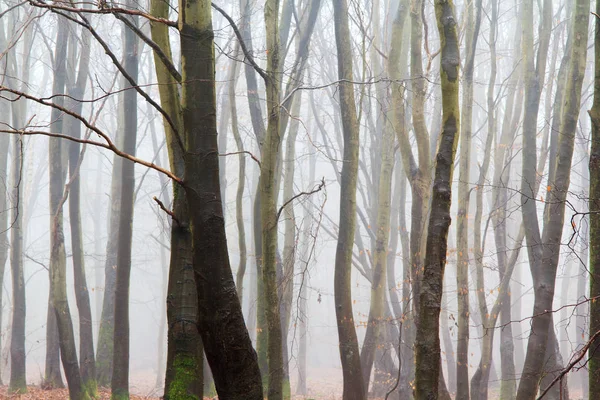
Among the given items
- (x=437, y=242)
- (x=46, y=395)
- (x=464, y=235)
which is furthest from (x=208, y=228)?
(x=46, y=395)

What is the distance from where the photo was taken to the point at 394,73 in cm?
910

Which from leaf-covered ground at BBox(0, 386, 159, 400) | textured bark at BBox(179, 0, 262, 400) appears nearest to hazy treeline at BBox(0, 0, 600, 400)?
textured bark at BBox(179, 0, 262, 400)

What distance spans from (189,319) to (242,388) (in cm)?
113

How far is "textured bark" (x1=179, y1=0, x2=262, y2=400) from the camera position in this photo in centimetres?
340

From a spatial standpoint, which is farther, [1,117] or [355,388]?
[1,117]

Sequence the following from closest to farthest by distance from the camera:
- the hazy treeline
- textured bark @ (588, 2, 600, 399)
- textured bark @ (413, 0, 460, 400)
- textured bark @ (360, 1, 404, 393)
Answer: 1. the hazy treeline
2. textured bark @ (588, 2, 600, 399)
3. textured bark @ (413, 0, 460, 400)
4. textured bark @ (360, 1, 404, 393)

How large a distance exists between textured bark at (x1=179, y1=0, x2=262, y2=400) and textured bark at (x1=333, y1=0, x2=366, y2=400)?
4.06 meters

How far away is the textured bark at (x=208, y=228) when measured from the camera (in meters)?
3.40

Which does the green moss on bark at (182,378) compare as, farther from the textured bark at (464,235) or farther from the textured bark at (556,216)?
the textured bark at (464,235)

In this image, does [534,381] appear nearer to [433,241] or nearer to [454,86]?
[433,241]

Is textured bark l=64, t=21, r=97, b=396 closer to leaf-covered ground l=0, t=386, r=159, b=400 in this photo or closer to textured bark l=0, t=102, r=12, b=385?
leaf-covered ground l=0, t=386, r=159, b=400

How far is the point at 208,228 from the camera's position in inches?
137

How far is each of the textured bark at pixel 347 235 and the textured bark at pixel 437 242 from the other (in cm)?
250

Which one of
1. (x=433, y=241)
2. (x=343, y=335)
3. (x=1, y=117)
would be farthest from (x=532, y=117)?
(x=1, y=117)
